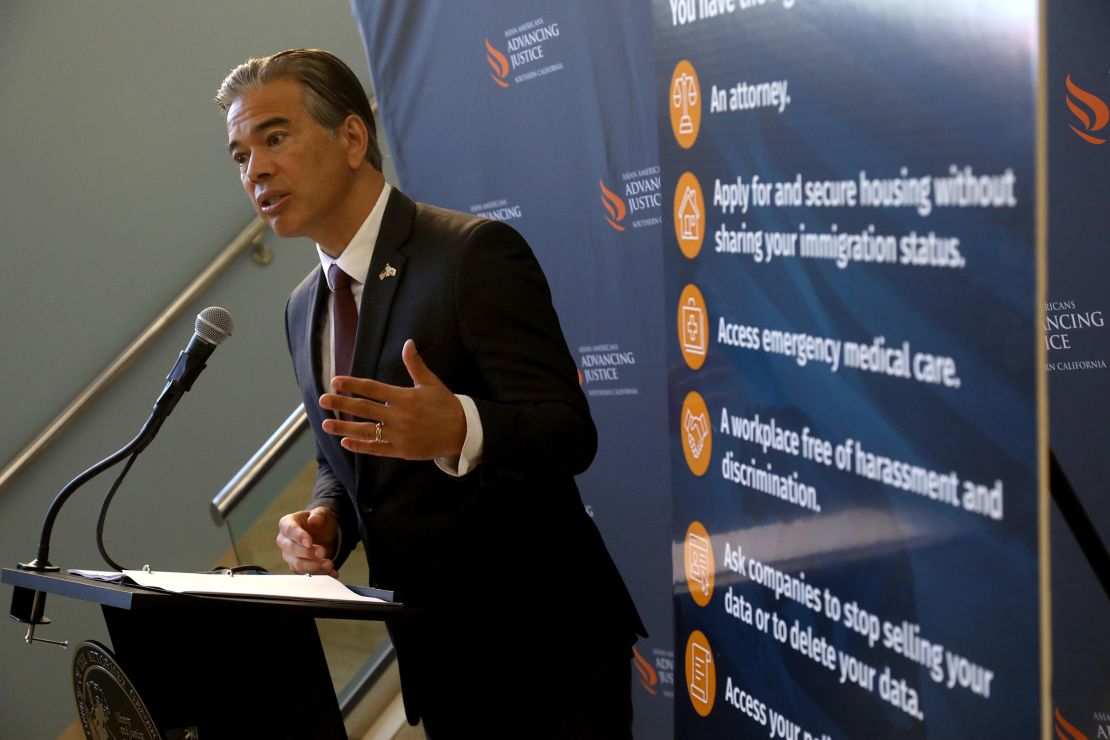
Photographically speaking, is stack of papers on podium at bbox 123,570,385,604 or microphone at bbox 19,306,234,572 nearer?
stack of papers on podium at bbox 123,570,385,604

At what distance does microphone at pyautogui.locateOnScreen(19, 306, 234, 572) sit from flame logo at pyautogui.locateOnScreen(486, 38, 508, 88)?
5.58 ft

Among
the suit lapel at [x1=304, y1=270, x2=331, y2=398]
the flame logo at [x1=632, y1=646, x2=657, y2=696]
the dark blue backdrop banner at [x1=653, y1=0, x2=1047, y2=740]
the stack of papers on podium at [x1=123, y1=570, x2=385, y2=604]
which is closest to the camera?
the dark blue backdrop banner at [x1=653, y1=0, x2=1047, y2=740]

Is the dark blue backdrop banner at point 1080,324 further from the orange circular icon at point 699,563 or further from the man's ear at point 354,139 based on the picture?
the man's ear at point 354,139

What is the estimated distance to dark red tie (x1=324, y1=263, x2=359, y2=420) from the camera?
1927 millimetres

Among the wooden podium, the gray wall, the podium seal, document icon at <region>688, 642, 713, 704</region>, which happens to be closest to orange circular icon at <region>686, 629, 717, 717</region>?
document icon at <region>688, 642, 713, 704</region>

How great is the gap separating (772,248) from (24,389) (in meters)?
3.71

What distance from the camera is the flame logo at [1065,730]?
97.0 inches

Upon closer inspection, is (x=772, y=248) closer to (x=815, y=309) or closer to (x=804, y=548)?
(x=815, y=309)

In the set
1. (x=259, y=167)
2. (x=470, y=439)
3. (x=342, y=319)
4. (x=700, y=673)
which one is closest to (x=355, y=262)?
(x=342, y=319)

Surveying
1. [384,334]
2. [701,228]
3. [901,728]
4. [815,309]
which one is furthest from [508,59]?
[901,728]

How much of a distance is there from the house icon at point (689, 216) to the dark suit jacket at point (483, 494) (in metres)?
0.35

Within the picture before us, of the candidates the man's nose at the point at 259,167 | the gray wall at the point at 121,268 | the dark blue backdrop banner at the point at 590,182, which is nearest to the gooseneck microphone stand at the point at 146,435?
the man's nose at the point at 259,167

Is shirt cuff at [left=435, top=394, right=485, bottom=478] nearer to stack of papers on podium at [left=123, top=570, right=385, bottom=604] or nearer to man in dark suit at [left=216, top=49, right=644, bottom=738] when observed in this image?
man in dark suit at [left=216, top=49, right=644, bottom=738]

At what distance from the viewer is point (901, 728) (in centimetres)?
120
